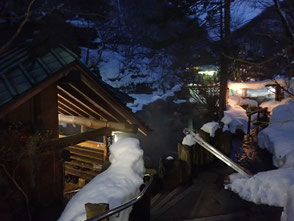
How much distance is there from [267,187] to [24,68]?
743 centimetres

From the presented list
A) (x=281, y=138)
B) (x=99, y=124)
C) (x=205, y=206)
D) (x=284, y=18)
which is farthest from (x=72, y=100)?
(x=281, y=138)

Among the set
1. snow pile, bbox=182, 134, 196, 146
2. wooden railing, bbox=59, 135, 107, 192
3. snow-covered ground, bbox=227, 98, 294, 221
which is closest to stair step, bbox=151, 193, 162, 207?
snow pile, bbox=182, 134, 196, 146

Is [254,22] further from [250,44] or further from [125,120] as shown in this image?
[250,44]

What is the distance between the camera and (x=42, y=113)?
17.9 ft

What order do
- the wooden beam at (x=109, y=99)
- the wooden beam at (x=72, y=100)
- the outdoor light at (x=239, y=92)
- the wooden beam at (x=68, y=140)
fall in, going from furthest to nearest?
the outdoor light at (x=239, y=92) < the wooden beam at (x=72, y=100) < the wooden beam at (x=68, y=140) < the wooden beam at (x=109, y=99)

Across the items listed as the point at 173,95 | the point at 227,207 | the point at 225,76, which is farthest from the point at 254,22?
the point at 227,207

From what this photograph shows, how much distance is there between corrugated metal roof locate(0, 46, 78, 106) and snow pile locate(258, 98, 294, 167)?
32.2 feet

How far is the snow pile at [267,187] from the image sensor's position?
268 inches

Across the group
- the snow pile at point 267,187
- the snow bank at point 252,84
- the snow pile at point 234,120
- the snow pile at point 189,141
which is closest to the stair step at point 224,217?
the snow pile at point 267,187

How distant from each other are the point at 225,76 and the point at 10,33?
16016 mm

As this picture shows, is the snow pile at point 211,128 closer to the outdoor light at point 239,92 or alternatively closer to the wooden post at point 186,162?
the wooden post at point 186,162

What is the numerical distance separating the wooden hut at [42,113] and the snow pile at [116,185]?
3.90 feet

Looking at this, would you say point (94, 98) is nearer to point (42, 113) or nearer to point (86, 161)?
point (42, 113)

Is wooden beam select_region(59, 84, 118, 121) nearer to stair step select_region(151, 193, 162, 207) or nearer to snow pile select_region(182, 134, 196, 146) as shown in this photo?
stair step select_region(151, 193, 162, 207)
